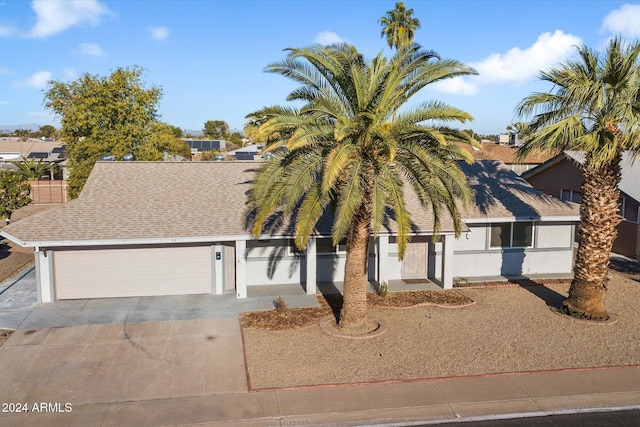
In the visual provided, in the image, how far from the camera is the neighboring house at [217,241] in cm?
1647

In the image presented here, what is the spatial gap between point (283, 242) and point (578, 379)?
394 inches

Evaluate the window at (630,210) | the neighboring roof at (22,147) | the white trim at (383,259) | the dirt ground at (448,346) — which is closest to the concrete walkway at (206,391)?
the dirt ground at (448,346)

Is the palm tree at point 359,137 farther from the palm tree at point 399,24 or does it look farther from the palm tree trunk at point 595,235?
the palm tree at point 399,24

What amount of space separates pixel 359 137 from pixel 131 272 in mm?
9206

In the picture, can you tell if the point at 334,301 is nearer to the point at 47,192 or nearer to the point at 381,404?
the point at 381,404

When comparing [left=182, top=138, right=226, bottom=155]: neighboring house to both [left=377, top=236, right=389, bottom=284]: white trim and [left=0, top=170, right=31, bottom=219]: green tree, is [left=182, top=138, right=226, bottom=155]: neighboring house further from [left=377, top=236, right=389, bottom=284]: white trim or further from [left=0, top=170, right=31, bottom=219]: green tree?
[left=377, top=236, right=389, bottom=284]: white trim

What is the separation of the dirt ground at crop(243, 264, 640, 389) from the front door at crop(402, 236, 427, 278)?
10.3 ft

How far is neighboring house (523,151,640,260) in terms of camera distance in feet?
75.9

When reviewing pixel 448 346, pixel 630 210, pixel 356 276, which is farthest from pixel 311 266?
pixel 630 210

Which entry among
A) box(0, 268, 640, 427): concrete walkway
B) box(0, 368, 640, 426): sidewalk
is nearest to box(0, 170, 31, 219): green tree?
box(0, 268, 640, 427): concrete walkway

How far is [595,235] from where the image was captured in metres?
15.1

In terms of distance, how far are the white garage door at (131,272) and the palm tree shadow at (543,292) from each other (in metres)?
11.2

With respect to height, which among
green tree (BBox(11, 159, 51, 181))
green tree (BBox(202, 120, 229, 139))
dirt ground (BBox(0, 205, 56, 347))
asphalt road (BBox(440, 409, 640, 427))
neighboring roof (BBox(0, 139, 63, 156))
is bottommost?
asphalt road (BBox(440, 409, 640, 427))

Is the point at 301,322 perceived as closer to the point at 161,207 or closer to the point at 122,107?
the point at 161,207
